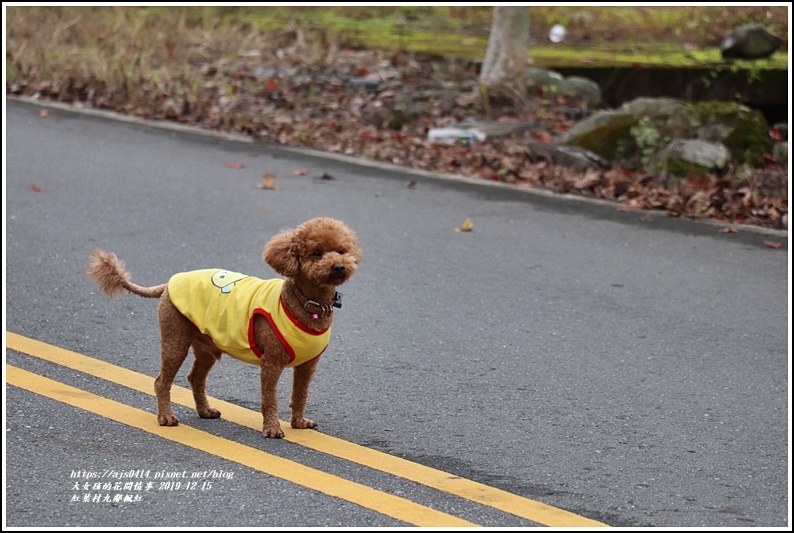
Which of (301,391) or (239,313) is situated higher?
(239,313)

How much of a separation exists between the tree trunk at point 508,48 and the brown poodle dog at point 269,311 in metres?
8.35

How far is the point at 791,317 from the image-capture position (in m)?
6.30

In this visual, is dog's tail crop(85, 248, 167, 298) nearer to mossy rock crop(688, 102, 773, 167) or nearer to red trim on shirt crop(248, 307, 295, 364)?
red trim on shirt crop(248, 307, 295, 364)

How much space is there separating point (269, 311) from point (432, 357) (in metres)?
1.45

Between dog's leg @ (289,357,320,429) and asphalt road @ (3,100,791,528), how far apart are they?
17 cm

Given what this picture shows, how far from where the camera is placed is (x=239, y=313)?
13.8 ft

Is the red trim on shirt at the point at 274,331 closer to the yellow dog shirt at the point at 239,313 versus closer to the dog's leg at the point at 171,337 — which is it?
the yellow dog shirt at the point at 239,313

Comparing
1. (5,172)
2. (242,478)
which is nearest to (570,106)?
(5,172)

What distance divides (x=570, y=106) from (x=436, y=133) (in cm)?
214

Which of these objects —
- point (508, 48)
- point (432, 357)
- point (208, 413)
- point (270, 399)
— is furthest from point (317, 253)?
point (508, 48)

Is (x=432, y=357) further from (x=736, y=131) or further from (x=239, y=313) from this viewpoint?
(x=736, y=131)

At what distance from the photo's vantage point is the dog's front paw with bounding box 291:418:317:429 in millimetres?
4488

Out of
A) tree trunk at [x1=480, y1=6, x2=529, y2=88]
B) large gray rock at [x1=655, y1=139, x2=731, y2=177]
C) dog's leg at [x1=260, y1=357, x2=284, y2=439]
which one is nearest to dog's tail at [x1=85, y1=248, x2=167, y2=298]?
dog's leg at [x1=260, y1=357, x2=284, y2=439]

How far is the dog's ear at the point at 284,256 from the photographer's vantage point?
4070mm
